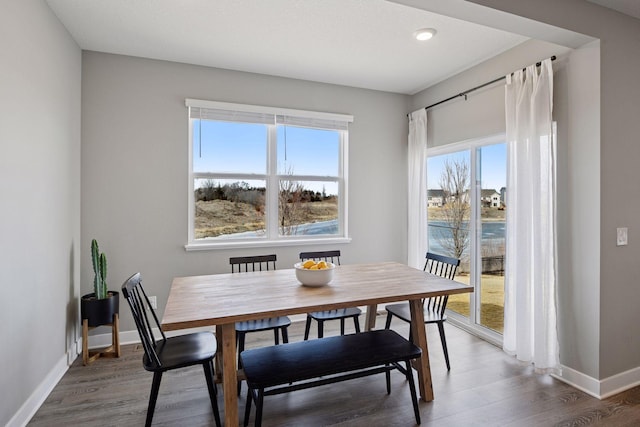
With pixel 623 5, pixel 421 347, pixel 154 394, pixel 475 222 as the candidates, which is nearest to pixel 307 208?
pixel 475 222

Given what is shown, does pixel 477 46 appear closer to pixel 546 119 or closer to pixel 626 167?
pixel 546 119

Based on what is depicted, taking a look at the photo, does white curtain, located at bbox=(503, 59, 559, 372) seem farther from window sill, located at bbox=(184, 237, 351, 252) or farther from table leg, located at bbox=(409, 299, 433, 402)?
window sill, located at bbox=(184, 237, 351, 252)

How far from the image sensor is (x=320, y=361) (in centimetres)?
202

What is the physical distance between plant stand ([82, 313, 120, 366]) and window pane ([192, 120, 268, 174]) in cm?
160

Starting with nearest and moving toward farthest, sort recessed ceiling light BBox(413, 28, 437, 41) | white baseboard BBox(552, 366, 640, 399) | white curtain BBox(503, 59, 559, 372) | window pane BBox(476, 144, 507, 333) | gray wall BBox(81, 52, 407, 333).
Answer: white baseboard BBox(552, 366, 640, 399) < white curtain BBox(503, 59, 559, 372) < recessed ceiling light BBox(413, 28, 437, 41) < gray wall BBox(81, 52, 407, 333) < window pane BBox(476, 144, 507, 333)

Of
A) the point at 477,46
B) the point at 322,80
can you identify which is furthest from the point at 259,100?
the point at 477,46

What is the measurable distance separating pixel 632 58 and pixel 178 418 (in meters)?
3.89

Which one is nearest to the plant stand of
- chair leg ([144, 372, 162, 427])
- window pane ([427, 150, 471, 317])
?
chair leg ([144, 372, 162, 427])

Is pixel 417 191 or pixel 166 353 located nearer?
pixel 166 353

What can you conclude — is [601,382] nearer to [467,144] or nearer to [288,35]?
[467,144]

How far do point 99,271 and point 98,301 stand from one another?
0.80 ft

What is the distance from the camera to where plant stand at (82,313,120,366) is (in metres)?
2.86

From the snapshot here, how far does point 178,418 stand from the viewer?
84.7 inches

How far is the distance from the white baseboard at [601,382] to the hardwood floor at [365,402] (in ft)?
0.15
